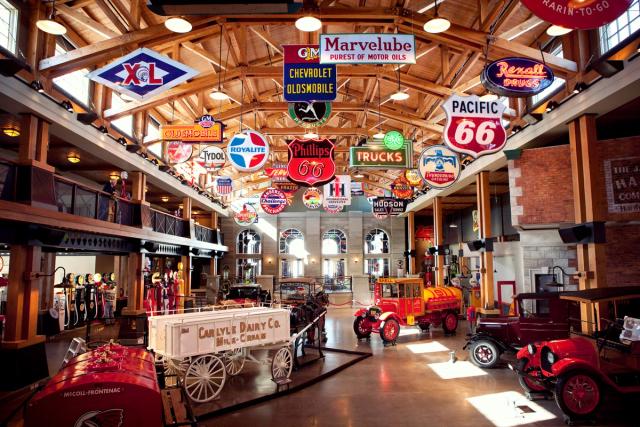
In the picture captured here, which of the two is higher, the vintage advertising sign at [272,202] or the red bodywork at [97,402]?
the vintage advertising sign at [272,202]

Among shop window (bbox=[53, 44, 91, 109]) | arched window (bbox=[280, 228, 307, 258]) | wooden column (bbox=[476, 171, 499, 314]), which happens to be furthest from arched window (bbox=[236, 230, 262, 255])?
shop window (bbox=[53, 44, 91, 109])

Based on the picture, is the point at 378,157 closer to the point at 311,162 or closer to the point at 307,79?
the point at 311,162

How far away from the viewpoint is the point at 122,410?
3869 millimetres

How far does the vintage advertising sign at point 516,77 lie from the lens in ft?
27.1

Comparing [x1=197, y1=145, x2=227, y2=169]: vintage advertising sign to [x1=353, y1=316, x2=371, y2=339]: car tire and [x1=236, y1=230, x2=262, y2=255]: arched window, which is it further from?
[x1=236, y1=230, x2=262, y2=255]: arched window

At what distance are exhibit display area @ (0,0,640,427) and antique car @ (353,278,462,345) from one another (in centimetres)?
8

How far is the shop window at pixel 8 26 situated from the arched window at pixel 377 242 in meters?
28.5

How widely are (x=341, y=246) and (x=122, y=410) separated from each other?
3130 centimetres

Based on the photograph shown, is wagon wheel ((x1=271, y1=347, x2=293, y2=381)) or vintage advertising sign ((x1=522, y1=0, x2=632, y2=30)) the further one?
wagon wheel ((x1=271, y1=347, x2=293, y2=381))

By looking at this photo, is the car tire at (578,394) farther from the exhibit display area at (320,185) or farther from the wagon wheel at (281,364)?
the wagon wheel at (281,364)

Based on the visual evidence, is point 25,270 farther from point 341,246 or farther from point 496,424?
point 341,246

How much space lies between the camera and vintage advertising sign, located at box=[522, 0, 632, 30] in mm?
4273

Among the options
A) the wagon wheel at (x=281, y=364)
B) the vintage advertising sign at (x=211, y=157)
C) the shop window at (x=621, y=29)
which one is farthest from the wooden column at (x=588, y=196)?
the vintage advertising sign at (x=211, y=157)

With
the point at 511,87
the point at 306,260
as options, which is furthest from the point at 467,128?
the point at 306,260
